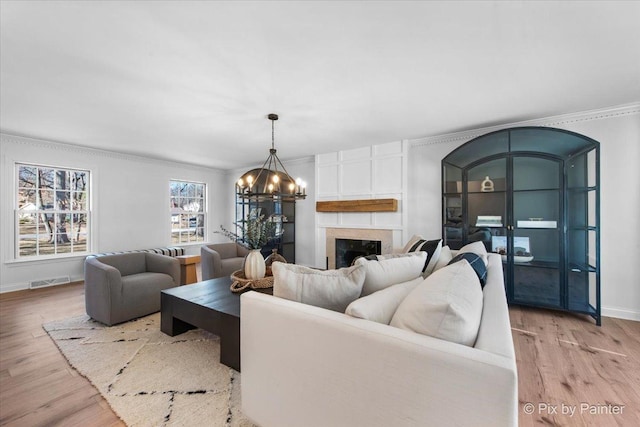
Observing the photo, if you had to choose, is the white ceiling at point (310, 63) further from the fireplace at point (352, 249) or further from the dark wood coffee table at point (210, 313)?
the fireplace at point (352, 249)

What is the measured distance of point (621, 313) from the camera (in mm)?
3047

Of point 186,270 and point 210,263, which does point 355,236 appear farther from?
point 186,270

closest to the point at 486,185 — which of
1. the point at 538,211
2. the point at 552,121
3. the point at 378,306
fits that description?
the point at 538,211

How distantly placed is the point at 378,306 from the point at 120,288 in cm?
293

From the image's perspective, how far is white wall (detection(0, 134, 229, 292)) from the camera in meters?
4.02

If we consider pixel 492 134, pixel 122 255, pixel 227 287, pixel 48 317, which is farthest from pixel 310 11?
pixel 48 317

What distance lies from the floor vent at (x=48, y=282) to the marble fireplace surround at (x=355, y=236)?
14.6ft

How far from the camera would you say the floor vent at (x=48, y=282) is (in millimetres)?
4168

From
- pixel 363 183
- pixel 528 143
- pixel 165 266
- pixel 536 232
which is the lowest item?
pixel 165 266

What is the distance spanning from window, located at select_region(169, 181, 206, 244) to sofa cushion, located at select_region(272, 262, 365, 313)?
5580mm

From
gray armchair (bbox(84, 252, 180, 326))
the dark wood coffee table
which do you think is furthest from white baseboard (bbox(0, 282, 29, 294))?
the dark wood coffee table

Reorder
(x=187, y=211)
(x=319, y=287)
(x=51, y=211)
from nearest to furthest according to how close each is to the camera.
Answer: (x=319, y=287)
(x=51, y=211)
(x=187, y=211)

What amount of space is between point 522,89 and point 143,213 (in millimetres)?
6364

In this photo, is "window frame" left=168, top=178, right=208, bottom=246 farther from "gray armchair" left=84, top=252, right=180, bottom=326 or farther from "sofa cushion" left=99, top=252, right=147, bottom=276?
"gray armchair" left=84, top=252, right=180, bottom=326
